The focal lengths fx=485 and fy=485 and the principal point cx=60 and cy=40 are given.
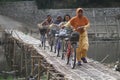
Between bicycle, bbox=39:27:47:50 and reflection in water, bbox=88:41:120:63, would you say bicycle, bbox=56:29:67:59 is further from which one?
reflection in water, bbox=88:41:120:63

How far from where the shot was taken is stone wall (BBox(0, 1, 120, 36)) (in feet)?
160

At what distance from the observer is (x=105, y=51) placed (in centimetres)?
4000

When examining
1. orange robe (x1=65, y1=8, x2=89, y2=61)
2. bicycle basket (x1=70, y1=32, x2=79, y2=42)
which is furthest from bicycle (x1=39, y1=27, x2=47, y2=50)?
bicycle basket (x1=70, y1=32, x2=79, y2=42)

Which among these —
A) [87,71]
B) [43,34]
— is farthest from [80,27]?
[43,34]

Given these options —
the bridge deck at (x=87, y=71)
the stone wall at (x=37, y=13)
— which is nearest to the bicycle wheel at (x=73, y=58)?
the bridge deck at (x=87, y=71)

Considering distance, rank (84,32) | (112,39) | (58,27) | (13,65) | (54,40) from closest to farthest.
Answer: (84,32)
(58,27)
(54,40)
(13,65)
(112,39)

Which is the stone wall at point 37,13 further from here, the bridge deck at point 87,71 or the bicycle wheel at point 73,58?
the bicycle wheel at point 73,58

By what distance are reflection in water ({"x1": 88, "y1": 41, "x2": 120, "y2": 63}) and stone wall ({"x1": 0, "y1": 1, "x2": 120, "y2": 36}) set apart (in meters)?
3.39

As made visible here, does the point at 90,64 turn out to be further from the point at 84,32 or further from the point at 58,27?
the point at 58,27

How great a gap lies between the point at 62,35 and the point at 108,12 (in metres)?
32.1

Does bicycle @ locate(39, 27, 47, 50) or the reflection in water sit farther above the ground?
bicycle @ locate(39, 27, 47, 50)

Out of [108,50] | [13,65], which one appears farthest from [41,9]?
[13,65]

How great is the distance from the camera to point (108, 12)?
50.1 m

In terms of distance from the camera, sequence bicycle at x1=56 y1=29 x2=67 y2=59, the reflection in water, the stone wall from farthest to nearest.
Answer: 1. the stone wall
2. the reflection in water
3. bicycle at x1=56 y1=29 x2=67 y2=59
